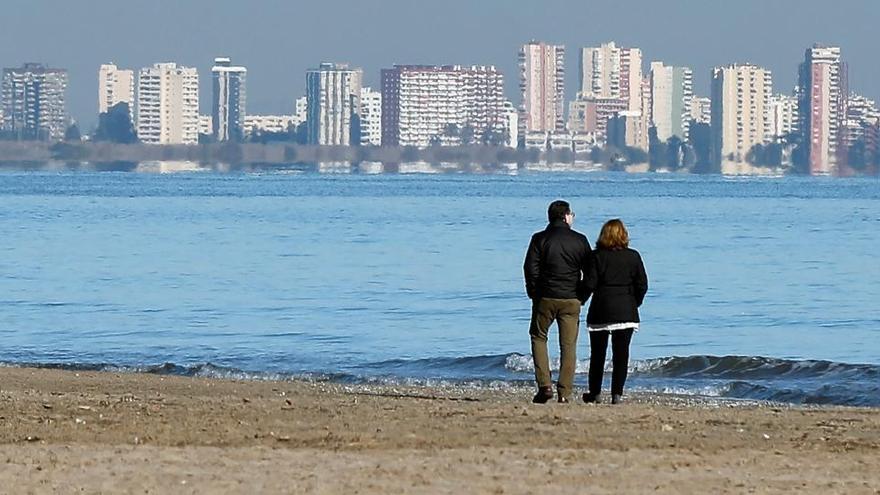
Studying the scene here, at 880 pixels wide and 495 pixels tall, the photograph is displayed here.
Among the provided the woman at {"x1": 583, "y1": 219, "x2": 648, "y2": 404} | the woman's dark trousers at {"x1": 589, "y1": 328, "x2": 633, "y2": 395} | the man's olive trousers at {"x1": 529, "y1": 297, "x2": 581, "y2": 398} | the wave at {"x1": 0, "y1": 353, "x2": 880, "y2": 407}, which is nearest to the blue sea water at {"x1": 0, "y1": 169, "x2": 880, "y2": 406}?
the wave at {"x1": 0, "y1": 353, "x2": 880, "y2": 407}

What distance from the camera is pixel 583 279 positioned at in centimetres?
1371

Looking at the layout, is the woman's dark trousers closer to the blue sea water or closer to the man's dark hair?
the man's dark hair

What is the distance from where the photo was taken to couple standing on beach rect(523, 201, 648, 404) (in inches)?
536

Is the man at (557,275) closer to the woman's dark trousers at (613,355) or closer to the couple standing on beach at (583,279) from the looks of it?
the couple standing on beach at (583,279)

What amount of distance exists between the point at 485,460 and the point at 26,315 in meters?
23.0

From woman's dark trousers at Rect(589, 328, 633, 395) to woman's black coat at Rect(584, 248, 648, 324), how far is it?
135 mm

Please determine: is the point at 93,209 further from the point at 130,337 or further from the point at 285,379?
the point at 285,379

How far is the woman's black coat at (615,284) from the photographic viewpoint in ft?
44.7

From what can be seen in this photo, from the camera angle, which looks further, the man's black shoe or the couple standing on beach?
the man's black shoe

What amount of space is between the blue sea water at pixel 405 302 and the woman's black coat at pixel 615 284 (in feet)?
20.2

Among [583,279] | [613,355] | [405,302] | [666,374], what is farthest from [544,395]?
[405,302]

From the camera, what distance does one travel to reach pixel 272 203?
112375 millimetres

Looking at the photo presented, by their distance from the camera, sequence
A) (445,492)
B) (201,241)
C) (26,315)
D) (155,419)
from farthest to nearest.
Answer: (201,241) → (26,315) → (155,419) → (445,492)

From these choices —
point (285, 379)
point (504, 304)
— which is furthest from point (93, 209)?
point (285, 379)
